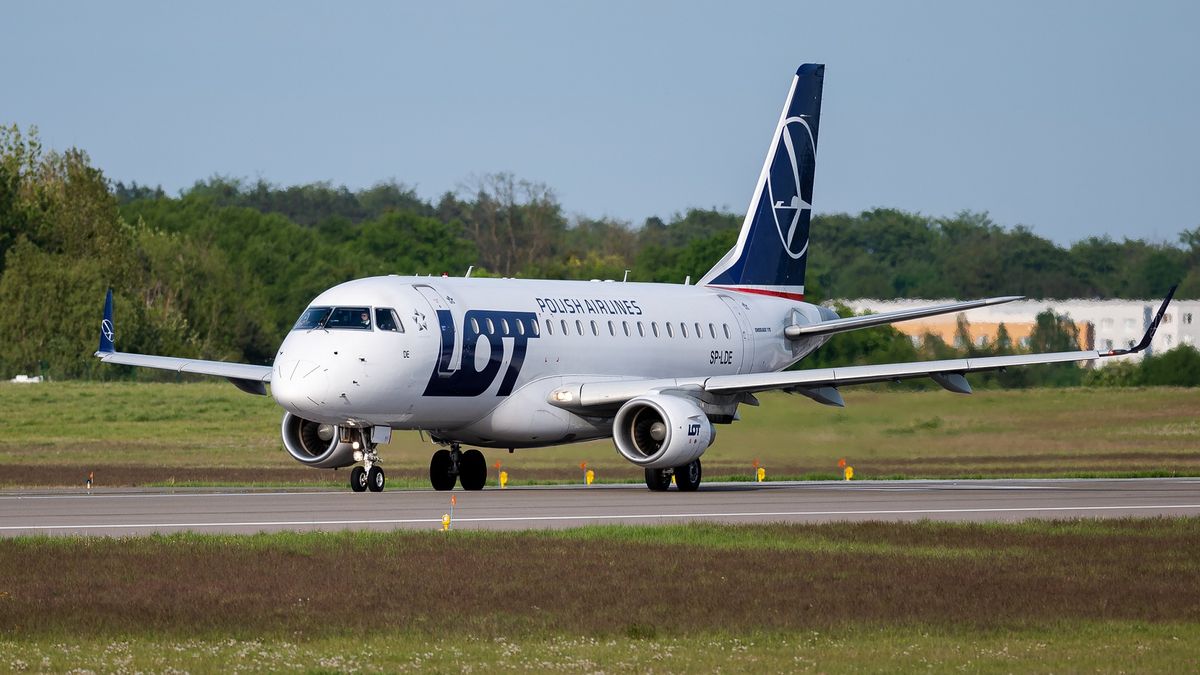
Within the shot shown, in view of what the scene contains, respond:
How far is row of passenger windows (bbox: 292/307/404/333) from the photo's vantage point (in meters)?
32.4

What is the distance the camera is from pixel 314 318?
32625 mm

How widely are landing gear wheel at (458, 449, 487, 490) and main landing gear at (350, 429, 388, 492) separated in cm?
309

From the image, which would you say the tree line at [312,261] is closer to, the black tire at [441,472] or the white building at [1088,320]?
the white building at [1088,320]

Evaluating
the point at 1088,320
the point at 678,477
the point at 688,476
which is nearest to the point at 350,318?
the point at 678,477

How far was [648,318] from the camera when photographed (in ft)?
127

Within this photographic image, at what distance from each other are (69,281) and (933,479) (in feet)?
162

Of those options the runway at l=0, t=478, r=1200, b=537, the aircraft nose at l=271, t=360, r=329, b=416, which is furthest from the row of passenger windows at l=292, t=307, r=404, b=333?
the runway at l=0, t=478, r=1200, b=537

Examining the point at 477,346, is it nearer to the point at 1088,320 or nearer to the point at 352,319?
the point at 352,319

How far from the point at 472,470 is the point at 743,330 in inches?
302

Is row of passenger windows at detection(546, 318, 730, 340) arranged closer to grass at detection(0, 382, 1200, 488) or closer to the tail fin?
grass at detection(0, 382, 1200, 488)

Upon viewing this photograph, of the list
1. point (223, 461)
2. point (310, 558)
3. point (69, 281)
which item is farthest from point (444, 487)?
point (69, 281)

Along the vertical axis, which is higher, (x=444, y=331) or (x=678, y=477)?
(x=444, y=331)

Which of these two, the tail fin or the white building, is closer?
the tail fin

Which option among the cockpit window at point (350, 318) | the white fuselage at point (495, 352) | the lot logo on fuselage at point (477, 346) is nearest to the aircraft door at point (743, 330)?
the white fuselage at point (495, 352)
